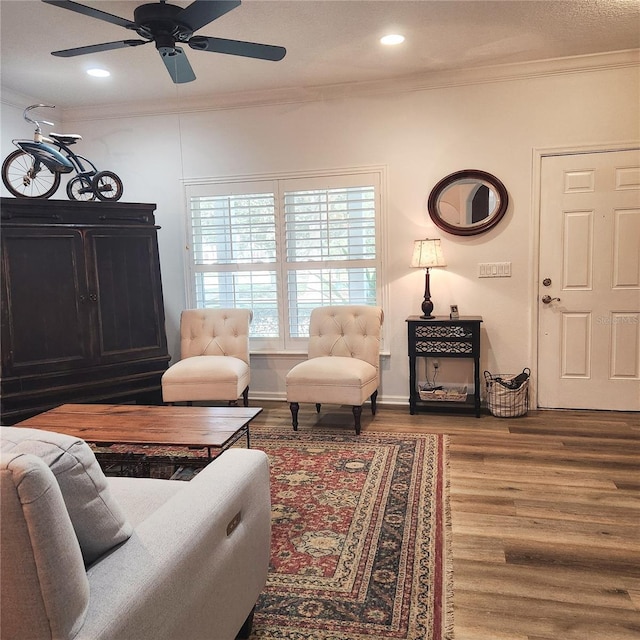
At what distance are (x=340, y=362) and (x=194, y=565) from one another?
2.77 meters

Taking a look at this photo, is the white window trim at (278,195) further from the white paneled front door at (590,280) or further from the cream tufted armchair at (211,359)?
the white paneled front door at (590,280)

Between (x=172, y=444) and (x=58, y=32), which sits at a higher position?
(x=58, y=32)

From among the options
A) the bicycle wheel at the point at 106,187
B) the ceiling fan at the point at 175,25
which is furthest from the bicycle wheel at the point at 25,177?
the ceiling fan at the point at 175,25

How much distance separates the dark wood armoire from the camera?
12.1ft

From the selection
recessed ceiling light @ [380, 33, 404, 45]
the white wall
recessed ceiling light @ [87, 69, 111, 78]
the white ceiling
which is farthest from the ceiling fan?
the white wall

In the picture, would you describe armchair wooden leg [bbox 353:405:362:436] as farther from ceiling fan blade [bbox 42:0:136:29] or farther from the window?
ceiling fan blade [bbox 42:0:136:29]

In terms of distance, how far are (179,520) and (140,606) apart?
0.25m

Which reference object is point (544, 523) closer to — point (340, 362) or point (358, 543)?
point (358, 543)

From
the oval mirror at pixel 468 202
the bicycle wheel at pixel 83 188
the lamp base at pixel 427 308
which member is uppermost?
the bicycle wheel at pixel 83 188

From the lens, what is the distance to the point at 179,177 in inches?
193

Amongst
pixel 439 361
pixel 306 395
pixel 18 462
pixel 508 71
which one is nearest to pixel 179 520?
pixel 18 462

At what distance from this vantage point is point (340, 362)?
402cm

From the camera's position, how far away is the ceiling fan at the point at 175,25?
7.73 feet

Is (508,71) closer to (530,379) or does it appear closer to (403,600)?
(530,379)
